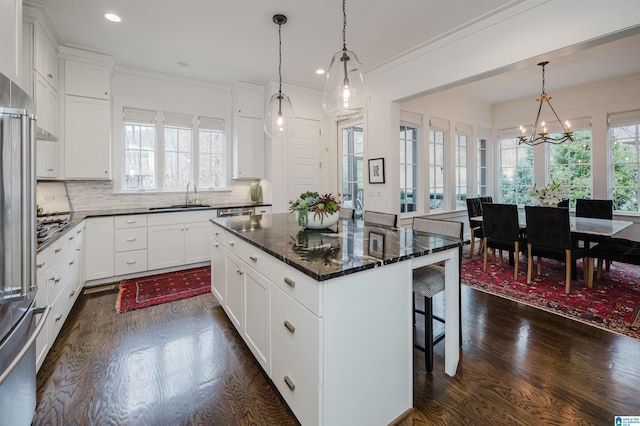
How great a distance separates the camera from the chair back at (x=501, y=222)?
3949mm

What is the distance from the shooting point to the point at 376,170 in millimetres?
4566

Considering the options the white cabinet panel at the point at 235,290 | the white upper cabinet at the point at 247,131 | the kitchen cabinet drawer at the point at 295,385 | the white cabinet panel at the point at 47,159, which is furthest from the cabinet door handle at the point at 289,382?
the white upper cabinet at the point at 247,131

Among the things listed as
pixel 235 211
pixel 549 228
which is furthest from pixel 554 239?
pixel 235 211

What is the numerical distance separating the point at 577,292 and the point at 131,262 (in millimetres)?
5617

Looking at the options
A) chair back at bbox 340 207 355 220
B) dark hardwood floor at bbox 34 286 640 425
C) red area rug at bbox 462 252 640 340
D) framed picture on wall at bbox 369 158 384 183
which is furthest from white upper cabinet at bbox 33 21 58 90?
red area rug at bbox 462 252 640 340

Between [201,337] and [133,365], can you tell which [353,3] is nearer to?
[201,337]

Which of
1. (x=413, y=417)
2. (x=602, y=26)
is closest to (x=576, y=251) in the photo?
(x=602, y=26)

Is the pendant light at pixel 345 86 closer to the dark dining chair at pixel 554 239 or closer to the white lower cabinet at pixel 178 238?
the dark dining chair at pixel 554 239

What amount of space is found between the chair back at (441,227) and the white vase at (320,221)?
680 millimetres

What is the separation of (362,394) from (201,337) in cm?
163

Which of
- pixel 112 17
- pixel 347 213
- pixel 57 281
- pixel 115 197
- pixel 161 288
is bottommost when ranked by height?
pixel 161 288

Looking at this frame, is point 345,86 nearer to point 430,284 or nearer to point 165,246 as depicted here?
point 430,284

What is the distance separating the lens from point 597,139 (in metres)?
5.32

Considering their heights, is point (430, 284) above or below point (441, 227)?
below
